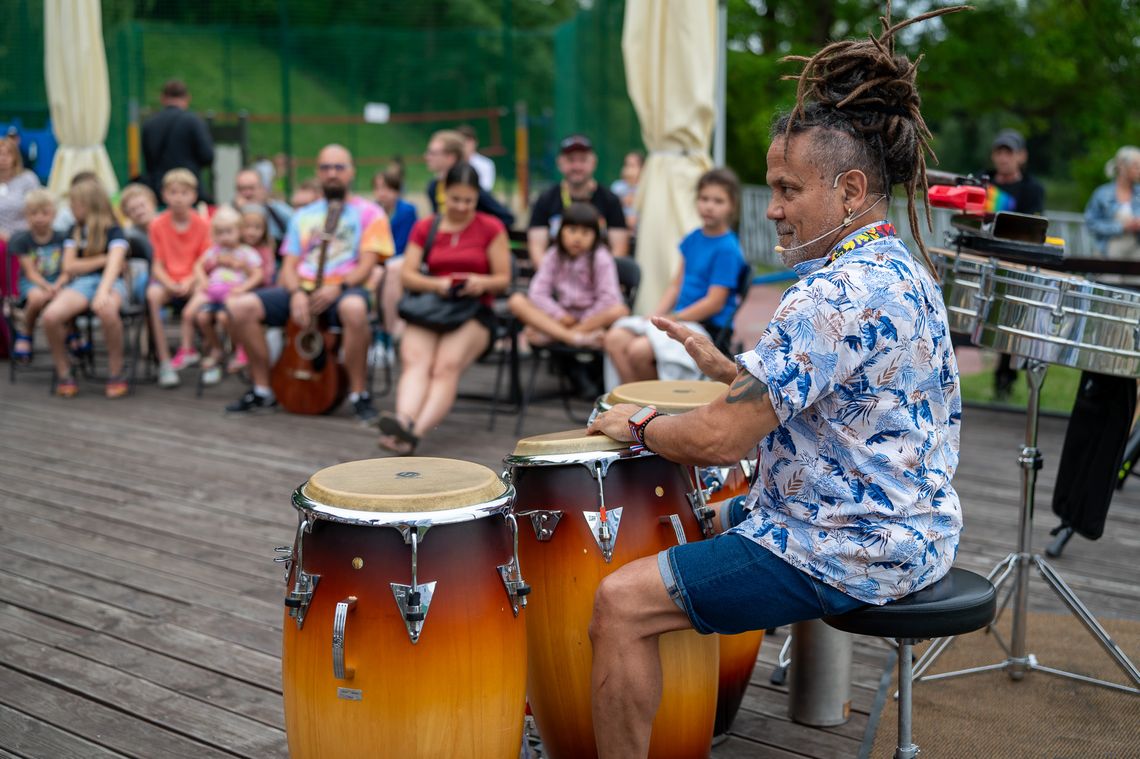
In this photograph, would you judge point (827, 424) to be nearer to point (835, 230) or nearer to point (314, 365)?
point (835, 230)

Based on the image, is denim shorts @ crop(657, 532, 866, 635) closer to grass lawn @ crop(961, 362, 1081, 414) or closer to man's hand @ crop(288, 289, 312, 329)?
man's hand @ crop(288, 289, 312, 329)

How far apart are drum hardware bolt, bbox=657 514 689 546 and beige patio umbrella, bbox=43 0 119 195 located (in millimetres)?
8027

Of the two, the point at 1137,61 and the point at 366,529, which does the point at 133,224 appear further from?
the point at 1137,61

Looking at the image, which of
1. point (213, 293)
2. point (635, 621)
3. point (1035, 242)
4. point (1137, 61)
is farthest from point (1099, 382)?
point (1137, 61)

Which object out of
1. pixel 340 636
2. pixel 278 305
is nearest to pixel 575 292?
pixel 278 305

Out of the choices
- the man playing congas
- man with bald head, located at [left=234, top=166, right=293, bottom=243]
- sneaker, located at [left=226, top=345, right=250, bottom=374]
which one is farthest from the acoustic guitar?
the man playing congas

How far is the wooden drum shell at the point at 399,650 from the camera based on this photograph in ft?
7.18

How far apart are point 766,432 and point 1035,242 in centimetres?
151

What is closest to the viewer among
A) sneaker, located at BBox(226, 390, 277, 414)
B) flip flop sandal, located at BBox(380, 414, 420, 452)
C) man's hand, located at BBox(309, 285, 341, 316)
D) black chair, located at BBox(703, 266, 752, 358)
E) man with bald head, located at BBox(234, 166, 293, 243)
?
flip flop sandal, located at BBox(380, 414, 420, 452)

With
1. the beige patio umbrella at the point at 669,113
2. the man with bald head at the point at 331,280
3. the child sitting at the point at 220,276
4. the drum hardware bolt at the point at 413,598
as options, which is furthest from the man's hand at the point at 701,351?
the child sitting at the point at 220,276

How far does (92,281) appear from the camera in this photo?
7.48 meters

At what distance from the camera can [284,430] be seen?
21.5ft

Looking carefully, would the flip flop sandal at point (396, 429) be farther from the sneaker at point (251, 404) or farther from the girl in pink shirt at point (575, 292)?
the sneaker at point (251, 404)

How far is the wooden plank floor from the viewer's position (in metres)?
3.03
